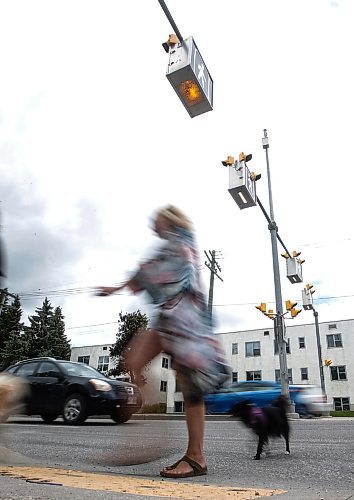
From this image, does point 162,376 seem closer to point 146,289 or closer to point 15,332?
point 146,289

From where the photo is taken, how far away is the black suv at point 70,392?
779cm

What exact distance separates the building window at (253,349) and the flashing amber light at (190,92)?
42.4 m

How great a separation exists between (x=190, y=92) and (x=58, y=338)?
40225 mm

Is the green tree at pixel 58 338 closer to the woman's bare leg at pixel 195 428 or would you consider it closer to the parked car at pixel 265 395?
the parked car at pixel 265 395

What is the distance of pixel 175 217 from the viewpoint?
9.15ft

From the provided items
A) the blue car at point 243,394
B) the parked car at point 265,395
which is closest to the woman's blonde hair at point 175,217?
the parked car at point 265,395

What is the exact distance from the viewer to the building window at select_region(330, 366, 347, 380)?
41.3 meters

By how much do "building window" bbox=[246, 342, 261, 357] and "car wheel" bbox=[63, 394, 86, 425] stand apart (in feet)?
131

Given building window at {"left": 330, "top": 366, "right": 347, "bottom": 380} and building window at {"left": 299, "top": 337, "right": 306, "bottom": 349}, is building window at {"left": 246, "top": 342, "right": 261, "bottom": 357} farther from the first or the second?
building window at {"left": 330, "top": 366, "right": 347, "bottom": 380}

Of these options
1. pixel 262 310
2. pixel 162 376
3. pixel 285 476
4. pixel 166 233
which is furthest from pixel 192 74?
pixel 262 310

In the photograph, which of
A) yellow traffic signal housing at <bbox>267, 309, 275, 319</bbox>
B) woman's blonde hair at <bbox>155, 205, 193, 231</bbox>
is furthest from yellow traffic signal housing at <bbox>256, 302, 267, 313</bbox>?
woman's blonde hair at <bbox>155, 205, 193, 231</bbox>

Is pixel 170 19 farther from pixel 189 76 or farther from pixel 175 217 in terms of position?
pixel 175 217

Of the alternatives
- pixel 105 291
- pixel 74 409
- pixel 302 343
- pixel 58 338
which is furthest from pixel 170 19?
pixel 302 343

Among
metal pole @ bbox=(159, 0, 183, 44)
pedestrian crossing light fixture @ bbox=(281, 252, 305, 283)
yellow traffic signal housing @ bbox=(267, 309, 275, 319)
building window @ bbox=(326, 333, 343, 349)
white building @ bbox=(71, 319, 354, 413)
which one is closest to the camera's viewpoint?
metal pole @ bbox=(159, 0, 183, 44)
